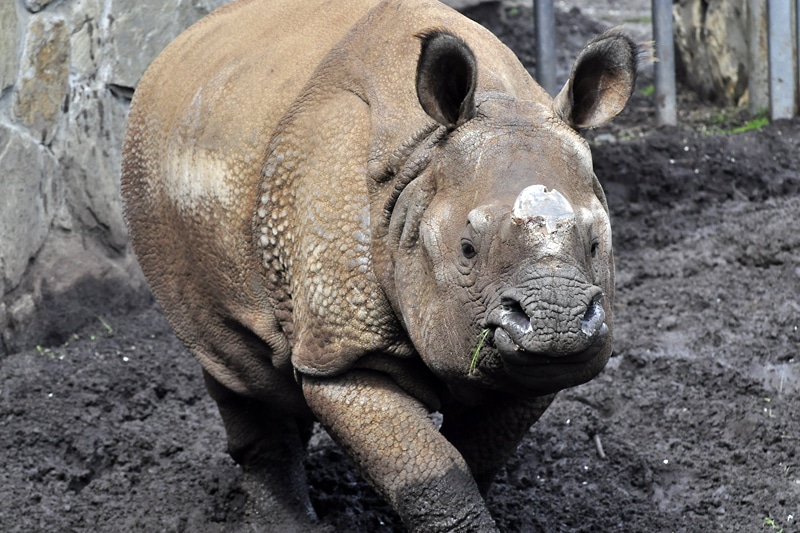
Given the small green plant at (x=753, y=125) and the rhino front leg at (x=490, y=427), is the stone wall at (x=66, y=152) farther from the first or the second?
the small green plant at (x=753, y=125)

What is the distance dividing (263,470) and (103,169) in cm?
271

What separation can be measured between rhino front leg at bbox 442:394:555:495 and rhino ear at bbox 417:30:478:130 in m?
0.99

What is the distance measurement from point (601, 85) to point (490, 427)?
119 centimetres

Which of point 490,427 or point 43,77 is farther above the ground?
point 43,77

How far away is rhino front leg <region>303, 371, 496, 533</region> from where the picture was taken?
3.60m

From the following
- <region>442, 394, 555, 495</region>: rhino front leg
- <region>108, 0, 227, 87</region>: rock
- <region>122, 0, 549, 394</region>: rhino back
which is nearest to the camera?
<region>122, 0, 549, 394</region>: rhino back

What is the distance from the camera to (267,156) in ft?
13.0

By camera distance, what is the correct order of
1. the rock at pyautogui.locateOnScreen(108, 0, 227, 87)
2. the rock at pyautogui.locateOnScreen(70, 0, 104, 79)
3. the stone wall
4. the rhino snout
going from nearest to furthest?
the rhino snout < the stone wall < the rock at pyautogui.locateOnScreen(70, 0, 104, 79) < the rock at pyautogui.locateOnScreen(108, 0, 227, 87)

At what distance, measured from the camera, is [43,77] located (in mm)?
6633

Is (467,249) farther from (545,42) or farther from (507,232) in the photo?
(545,42)

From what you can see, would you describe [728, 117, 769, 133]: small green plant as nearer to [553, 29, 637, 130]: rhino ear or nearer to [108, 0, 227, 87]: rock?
[108, 0, 227, 87]: rock

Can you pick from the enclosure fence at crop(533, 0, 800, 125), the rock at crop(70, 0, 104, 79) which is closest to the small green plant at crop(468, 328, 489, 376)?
the rock at crop(70, 0, 104, 79)

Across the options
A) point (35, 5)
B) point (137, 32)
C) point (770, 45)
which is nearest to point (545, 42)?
point (770, 45)

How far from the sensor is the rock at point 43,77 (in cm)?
652
